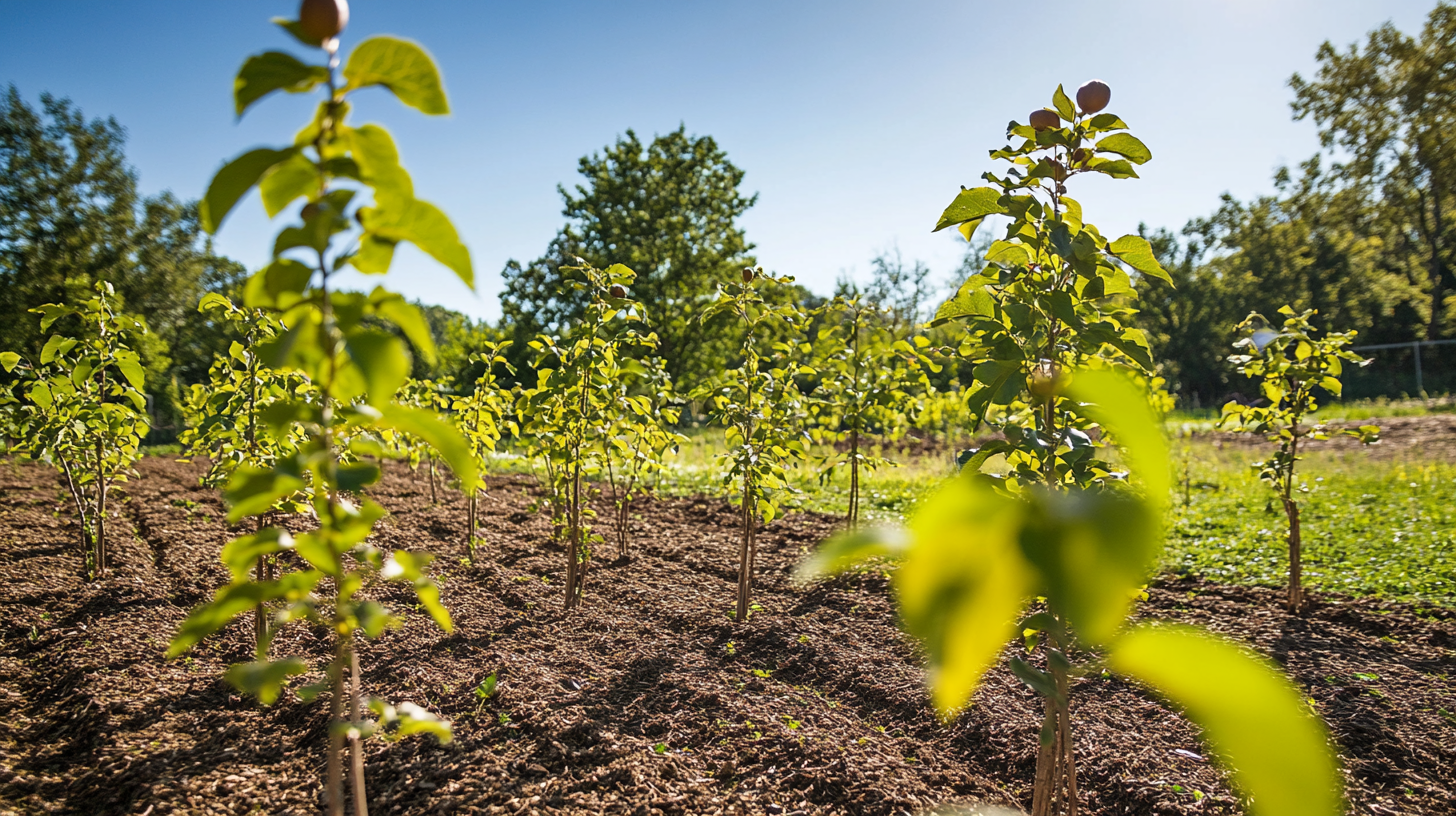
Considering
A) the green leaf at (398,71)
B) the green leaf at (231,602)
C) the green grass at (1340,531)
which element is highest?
the green leaf at (398,71)

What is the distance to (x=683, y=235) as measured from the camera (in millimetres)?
21844

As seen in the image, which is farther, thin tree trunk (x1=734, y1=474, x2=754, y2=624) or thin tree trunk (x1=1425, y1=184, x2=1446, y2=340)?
thin tree trunk (x1=1425, y1=184, x2=1446, y2=340)

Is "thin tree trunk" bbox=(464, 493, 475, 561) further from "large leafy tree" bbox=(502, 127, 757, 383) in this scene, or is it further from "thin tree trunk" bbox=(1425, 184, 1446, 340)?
"thin tree trunk" bbox=(1425, 184, 1446, 340)

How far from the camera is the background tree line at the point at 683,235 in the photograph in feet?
63.4

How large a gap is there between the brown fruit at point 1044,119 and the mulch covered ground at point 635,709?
195cm

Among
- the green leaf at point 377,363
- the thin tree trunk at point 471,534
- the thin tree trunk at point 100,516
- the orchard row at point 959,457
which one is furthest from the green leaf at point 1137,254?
the thin tree trunk at point 100,516

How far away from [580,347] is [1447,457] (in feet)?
43.3

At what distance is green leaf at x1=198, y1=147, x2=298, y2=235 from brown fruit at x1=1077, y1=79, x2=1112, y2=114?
1436 mm

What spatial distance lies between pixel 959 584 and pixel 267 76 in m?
1.10

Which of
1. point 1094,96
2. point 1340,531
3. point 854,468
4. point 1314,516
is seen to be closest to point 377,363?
point 1094,96

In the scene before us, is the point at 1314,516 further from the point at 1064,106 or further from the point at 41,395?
the point at 41,395

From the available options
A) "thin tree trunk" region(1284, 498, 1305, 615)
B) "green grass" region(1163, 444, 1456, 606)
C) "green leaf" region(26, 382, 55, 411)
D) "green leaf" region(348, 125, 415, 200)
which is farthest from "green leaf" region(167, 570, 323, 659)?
"green grass" region(1163, 444, 1456, 606)

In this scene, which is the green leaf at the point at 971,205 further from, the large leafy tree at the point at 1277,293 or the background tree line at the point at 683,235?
the large leafy tree at the point at 1277,293

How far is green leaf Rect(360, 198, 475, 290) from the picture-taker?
38.6 inches
